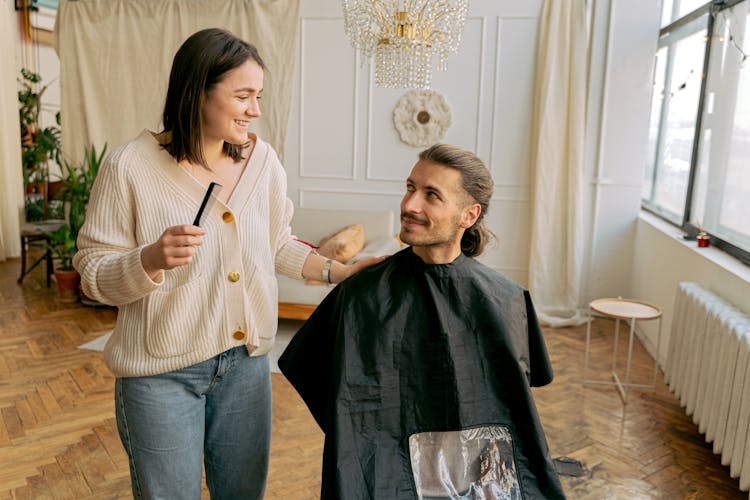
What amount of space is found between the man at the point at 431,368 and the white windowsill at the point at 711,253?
1.84 m

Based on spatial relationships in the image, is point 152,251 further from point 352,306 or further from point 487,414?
point 487,414

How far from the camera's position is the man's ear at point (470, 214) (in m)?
1.66

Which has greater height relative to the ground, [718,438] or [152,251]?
[152,251]

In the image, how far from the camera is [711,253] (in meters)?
3.47

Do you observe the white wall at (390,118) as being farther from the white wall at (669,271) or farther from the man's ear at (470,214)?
the man's ear at (470,214)

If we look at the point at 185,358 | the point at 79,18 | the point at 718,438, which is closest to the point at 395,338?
the point at 185,358

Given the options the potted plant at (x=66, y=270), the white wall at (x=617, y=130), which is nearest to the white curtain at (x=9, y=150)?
the potted plant at (x=66, y=270)

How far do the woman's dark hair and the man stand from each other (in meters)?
0.53

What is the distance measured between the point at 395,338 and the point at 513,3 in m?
4.17

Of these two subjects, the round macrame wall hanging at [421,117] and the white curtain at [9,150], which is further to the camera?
the white curtain at [9,150]

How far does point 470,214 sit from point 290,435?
6.08 ft

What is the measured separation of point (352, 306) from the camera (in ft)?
5.44

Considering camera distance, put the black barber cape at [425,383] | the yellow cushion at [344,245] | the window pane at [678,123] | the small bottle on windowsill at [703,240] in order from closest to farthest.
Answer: the black barber cape at [425,383], the small bottle on windowsill at [703,240], the window pane at [678,123], the yellow cushion at [344,245]

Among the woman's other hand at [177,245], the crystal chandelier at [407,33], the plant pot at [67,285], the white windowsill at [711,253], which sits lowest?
the plant pot at [67,285]
